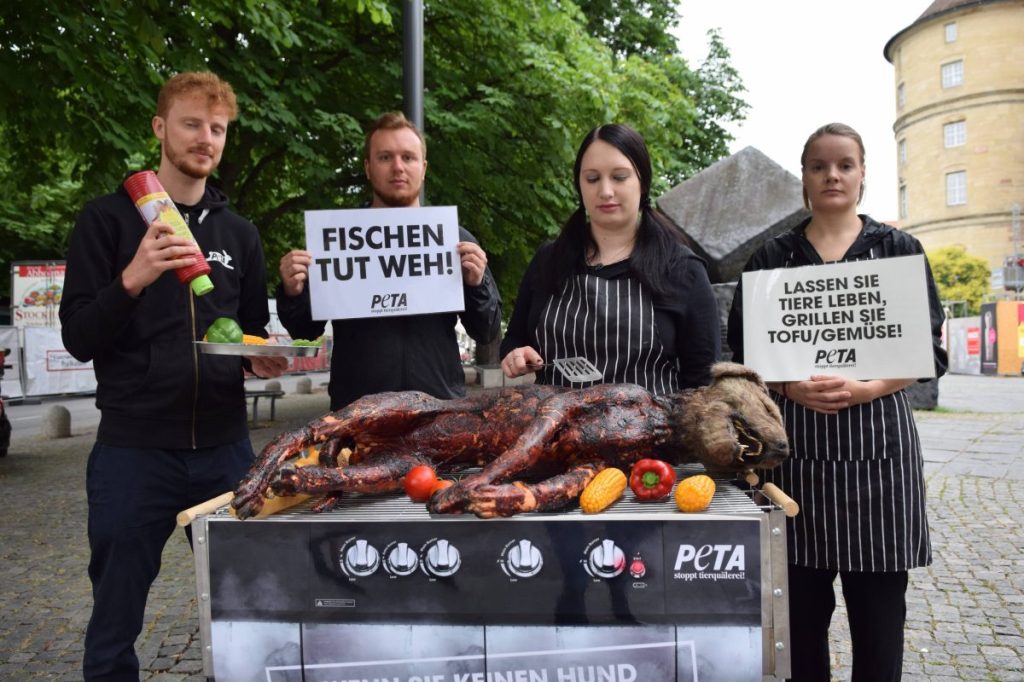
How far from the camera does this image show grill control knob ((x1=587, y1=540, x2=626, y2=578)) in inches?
78.7

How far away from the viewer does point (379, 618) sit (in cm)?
207

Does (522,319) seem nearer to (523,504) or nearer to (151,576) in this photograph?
(523,504)

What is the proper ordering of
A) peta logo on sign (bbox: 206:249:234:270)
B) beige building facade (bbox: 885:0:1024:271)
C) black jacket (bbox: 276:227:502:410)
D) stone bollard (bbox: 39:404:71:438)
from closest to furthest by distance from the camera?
1. peta logo on sign (bbox: 206:249:234:270)
2. black jacket (bbox: 276:227:502:410)
3. stone bollard (bbox: 39:404:71:438)
4. beige building facade (bbox: 885:0:1024:271)

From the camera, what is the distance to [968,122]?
58.0m

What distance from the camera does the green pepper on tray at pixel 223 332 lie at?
106 inches

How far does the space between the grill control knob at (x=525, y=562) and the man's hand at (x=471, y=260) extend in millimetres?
1420

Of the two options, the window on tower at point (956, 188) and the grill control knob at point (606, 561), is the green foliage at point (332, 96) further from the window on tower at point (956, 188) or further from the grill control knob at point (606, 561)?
the window on tower at point (956, 188)

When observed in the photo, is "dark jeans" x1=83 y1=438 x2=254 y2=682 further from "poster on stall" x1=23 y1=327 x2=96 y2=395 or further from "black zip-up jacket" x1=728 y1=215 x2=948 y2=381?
"poster on stall" x1=23 y1=327 x2=96 y2=395

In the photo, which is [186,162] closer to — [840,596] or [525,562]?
[525,562]

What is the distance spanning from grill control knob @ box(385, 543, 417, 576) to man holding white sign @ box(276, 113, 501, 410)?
127 cm

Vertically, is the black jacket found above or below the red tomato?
above

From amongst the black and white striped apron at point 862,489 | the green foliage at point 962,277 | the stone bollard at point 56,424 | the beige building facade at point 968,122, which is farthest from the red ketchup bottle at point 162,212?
the beige building facade at point 968,122

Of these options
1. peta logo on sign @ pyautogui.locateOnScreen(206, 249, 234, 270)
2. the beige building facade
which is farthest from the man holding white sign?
the beige building facade

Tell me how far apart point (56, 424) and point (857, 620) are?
47.5ft
